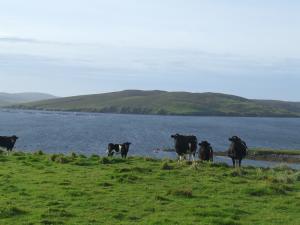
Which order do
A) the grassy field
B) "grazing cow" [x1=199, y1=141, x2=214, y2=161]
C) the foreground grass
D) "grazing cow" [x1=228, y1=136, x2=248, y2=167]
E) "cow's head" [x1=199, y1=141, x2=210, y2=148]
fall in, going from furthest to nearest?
the foreground grass < "grazing cow" [x1=199, y1=141, x2=214, y2=161] < "cow's head" [x1=199, y1=141, x2=210, y2=148] < "grazing cow" [x1=228, y1=136, x2=248, y2=167] < the grassy field

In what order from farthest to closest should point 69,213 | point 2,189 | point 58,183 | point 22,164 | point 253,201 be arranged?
point 22,164 < point 58,183 < point 2,189 < point 253,201 < point 69,213

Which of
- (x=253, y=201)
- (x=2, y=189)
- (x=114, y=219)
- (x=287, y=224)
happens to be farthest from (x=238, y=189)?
(x=2, y=189)

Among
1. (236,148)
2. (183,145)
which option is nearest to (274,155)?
(183,145)

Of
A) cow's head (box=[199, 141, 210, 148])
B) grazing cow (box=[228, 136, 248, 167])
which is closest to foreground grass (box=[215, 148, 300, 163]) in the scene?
cow's head (box=[199, 141, 210, 148])

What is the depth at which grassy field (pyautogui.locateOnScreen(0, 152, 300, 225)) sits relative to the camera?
16.8 meters

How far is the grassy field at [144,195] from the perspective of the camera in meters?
16.8

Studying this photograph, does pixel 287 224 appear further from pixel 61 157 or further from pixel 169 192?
pixel 61 157

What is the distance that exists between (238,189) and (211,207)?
424cm

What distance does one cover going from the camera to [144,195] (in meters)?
20.5

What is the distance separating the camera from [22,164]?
30.8 meters

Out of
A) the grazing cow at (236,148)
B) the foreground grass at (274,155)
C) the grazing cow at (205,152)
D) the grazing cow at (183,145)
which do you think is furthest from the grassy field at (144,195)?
the foreground grass at (274,155)

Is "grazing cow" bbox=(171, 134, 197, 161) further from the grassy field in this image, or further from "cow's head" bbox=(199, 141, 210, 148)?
the grassy field

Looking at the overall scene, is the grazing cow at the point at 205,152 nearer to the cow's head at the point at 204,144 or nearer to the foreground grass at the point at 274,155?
the cow's head at the point at 204,144

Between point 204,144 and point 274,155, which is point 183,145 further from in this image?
point 274,155
